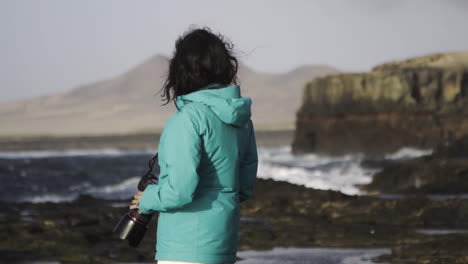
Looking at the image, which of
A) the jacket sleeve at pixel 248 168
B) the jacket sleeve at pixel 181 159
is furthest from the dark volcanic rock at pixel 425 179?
the jacket sleeve at pixel 181 159

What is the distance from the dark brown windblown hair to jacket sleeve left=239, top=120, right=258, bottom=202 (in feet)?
1.17

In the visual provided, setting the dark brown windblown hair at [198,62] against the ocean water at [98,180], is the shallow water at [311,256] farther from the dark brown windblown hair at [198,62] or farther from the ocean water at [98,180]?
the ocean water at [98,180]

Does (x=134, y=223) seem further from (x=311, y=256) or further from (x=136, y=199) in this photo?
(x=311, y=256)

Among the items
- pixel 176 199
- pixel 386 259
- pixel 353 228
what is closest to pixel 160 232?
pixel 176 199

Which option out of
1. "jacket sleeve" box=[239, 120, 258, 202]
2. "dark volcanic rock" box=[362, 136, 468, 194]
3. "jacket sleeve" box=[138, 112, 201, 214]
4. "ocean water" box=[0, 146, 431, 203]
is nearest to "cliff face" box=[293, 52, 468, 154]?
"ocean water" box=[0, 146, 431, 203]

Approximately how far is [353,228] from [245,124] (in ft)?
31.8

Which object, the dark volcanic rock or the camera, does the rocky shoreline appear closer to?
the dark volcanic rock

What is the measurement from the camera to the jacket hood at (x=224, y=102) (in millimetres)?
3639

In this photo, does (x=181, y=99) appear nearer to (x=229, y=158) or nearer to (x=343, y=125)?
(x=229, y=158)

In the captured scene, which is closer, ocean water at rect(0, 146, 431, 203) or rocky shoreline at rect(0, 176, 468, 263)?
rocky shoreline at rect(0, 176, 468, 263)

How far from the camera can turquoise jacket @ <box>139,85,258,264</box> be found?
3521 millimetres

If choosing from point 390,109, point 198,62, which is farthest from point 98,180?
point 198,62

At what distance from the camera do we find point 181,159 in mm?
3510

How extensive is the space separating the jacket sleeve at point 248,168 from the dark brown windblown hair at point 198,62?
0.36 meters
